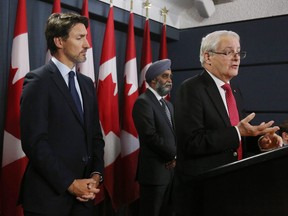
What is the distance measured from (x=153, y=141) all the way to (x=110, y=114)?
625mm

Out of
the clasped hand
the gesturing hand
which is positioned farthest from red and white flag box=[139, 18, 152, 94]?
the gesturing hand

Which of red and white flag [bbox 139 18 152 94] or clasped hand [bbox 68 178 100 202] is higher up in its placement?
red and white flag [bbox 139 18 152 94]

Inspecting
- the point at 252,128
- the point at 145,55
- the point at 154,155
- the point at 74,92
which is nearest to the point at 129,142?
the point at 154,155

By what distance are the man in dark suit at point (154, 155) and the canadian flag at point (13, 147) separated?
850 mm

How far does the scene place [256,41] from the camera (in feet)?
11.9

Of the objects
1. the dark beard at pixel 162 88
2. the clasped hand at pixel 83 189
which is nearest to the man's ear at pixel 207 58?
the clasped hand at pixel 83 189

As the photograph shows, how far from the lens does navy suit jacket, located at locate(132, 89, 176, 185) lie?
8.39 feet

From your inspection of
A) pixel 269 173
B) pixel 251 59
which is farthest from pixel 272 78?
pixel 269 173

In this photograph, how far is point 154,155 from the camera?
261cm

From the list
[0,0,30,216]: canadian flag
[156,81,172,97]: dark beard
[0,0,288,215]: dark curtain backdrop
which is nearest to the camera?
[0,0,30,216]: canadian flag

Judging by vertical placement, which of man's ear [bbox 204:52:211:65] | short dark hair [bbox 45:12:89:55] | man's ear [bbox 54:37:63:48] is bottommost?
man's ear [bbox 204:52:211:65]

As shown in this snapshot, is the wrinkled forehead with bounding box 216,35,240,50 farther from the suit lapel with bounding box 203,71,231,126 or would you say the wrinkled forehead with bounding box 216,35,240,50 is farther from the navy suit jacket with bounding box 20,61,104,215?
the navy suit jacket with bounding box 20,61,104,215

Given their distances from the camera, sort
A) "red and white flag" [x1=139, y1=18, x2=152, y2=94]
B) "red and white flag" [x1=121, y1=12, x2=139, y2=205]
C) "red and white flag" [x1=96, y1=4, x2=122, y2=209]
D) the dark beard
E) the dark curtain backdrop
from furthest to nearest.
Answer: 1. "red and white flag" [x1=139, y1=18, x2=152, y2=94]
2. the dark curtain backdrop
3. "red and white flag" [x1=121, y1=12, x2=139, y2=205]
4. "red and white flag" [x1=96, y1=4, x2=122, y2=209]
5. the dark beard

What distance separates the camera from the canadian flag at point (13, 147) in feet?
7.41
